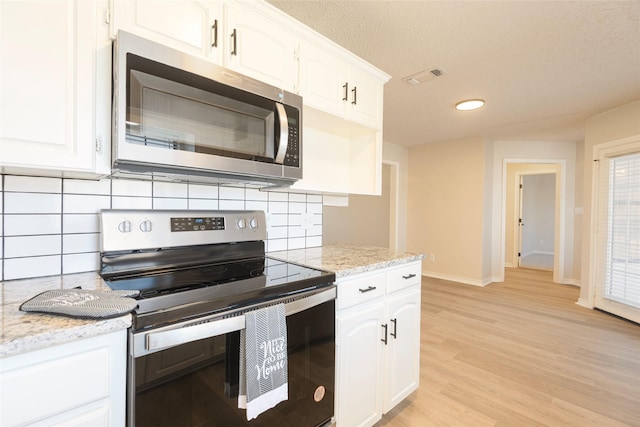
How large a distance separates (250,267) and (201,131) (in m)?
0.65

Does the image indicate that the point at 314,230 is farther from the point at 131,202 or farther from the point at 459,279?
the point at 459,279

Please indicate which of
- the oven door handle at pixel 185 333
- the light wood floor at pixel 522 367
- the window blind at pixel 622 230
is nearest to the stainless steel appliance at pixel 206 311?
the oven door handle at pixel 185 333

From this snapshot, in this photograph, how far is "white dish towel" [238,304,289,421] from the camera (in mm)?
964

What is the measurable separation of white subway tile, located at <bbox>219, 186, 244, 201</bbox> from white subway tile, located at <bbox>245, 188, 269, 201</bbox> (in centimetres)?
4

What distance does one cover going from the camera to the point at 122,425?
80cm

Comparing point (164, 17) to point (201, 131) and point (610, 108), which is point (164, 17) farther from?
point (610, 108)

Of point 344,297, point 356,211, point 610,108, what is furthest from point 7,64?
point 610,108

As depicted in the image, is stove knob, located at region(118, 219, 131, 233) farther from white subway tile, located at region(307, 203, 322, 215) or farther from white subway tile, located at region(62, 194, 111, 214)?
white subway tile, located at region(307, 203, 322, 215)

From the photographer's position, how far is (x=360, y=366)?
4.71 ft

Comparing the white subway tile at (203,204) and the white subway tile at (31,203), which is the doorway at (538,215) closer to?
the white subway tile at (203,204)

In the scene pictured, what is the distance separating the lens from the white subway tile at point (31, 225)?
1.09 meters

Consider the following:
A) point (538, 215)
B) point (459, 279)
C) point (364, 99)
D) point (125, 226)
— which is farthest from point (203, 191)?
point (538, 215)

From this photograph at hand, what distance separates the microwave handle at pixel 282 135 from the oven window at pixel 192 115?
0.03 meters

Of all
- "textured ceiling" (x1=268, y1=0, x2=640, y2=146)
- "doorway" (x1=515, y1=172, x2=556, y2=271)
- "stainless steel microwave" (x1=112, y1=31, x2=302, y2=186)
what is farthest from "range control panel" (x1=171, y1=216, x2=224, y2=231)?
"doorway" (x1=515, y1=172, x2=556, y2=271)
